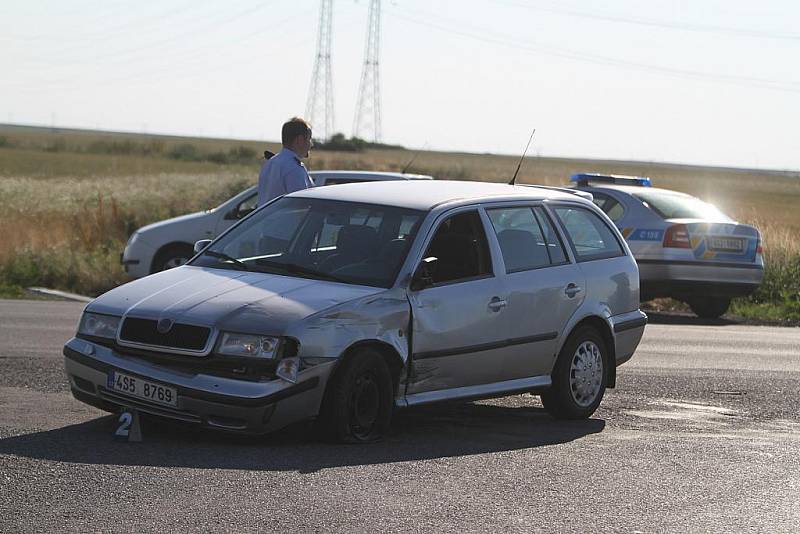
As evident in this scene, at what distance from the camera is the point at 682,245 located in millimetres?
18453

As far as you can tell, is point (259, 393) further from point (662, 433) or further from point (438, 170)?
point (438, 170)

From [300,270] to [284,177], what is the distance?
124 inches

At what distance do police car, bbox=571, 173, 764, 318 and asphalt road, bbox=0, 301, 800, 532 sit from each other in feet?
23.2

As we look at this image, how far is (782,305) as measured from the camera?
21.9 meters

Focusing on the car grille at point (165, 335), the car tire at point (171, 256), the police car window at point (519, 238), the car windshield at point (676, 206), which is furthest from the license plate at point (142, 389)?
the car tire at point (171, 256)

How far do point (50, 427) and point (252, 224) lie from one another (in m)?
2.07

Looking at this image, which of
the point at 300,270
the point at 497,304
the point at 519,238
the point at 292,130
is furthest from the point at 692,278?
the point at 300,270

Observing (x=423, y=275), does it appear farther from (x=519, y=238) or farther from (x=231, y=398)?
(x=231, y=398)

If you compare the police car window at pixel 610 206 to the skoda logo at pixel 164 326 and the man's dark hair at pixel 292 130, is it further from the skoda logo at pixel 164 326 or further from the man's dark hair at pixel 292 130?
the skoda logo at pixel 164 326

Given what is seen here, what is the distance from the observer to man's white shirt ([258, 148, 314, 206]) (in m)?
12.2

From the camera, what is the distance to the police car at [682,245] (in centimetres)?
1848

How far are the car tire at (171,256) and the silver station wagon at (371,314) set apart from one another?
1013 centimetres

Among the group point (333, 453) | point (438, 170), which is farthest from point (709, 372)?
point (438, 170)

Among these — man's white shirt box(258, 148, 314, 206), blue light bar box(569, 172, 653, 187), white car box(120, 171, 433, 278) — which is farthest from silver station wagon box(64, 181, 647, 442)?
white car box(120, 171, 433, 278)
